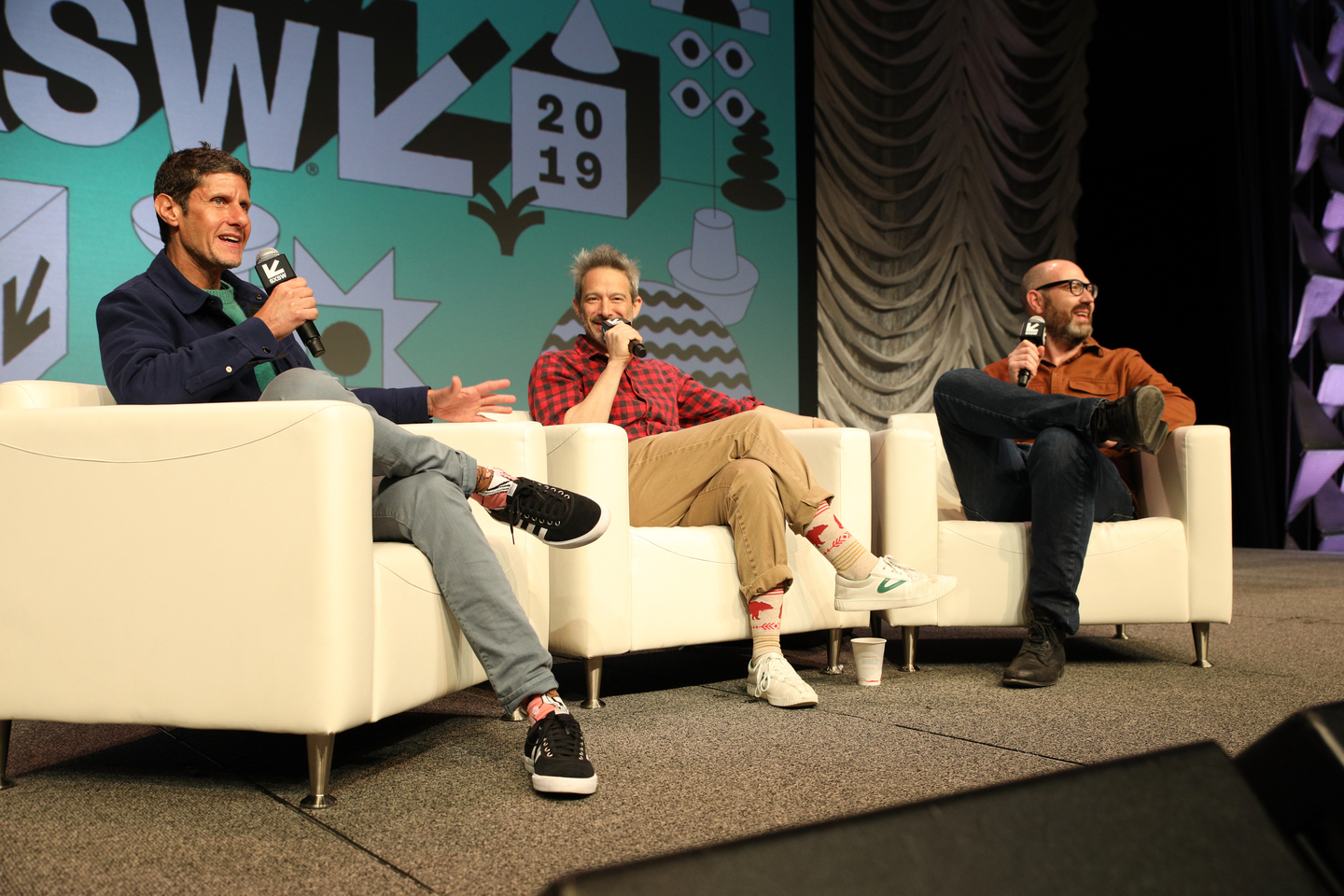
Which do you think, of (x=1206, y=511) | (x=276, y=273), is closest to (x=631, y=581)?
(x=276, y=273)

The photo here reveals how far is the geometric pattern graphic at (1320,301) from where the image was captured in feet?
18.1

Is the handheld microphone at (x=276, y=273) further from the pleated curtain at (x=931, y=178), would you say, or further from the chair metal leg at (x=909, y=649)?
the pleated curtain at (x=931, y=178)

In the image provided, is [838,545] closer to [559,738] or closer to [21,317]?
[559,738]

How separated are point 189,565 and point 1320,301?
19.9ft

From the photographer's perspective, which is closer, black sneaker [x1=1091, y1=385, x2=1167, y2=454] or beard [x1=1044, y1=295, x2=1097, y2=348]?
black sneaker [x1=1091, y1=385, x2=1167, y2=454]

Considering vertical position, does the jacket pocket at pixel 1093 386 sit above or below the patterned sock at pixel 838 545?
above

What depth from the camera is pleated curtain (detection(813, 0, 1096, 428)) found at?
555cm

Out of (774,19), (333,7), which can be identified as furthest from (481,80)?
(774,19)

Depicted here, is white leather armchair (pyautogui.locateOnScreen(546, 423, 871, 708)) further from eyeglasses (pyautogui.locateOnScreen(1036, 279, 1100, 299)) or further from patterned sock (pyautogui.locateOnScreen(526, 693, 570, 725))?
eyeglasses (pyautogui.locateOnScreen(1036, 279, 1100, 299))

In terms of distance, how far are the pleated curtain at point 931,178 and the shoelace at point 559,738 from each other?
421 cm

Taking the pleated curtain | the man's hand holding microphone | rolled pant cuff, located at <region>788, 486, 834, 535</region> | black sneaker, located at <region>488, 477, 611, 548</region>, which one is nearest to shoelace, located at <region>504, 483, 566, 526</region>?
black sneaker, located at <region>488, 477, 611, 548</region>

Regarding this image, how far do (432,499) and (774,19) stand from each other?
4.24 metres

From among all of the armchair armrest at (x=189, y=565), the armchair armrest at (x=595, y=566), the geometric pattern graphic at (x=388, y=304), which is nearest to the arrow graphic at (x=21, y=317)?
the geometric pattern graphic at (x=388, y=304)

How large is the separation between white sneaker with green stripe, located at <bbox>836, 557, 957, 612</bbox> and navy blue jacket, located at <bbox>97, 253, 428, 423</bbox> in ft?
4.01
